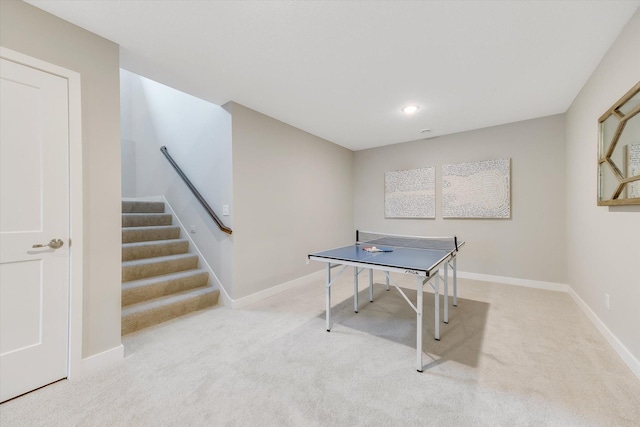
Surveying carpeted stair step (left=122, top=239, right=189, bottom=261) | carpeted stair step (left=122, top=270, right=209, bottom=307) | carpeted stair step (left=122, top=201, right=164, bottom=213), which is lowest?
carpeted stair step (left=122, top=270, right=209, bottom=307)

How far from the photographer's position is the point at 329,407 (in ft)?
4.85

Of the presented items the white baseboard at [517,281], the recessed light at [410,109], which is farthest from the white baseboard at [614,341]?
the recessed light at [410,109]

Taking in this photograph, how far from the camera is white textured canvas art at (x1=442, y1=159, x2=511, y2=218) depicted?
12.5 ft

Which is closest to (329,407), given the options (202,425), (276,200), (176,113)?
(202,425)

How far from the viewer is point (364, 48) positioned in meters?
2.04

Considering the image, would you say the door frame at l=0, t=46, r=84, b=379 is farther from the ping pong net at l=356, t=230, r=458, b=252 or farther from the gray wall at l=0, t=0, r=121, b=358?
the ping pong net at l=356, t=230, r=458, b=252

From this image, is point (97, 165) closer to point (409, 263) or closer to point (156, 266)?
point (156, 266)

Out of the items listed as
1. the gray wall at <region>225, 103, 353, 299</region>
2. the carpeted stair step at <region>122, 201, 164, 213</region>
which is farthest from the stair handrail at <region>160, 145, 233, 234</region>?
the carpeted stair step at <region>122, 201, 164, 213</region>

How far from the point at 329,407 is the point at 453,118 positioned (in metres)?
3.69

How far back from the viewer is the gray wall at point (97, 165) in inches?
68.6

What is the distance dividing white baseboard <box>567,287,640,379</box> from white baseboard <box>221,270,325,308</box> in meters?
3.23

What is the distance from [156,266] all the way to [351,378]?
99.6 inches

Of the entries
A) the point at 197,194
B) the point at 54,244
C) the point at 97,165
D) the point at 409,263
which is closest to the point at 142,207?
the point at 197,194

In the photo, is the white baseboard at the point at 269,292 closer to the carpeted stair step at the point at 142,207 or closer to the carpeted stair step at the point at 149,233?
the carpeted stair step at the point at 149,233
